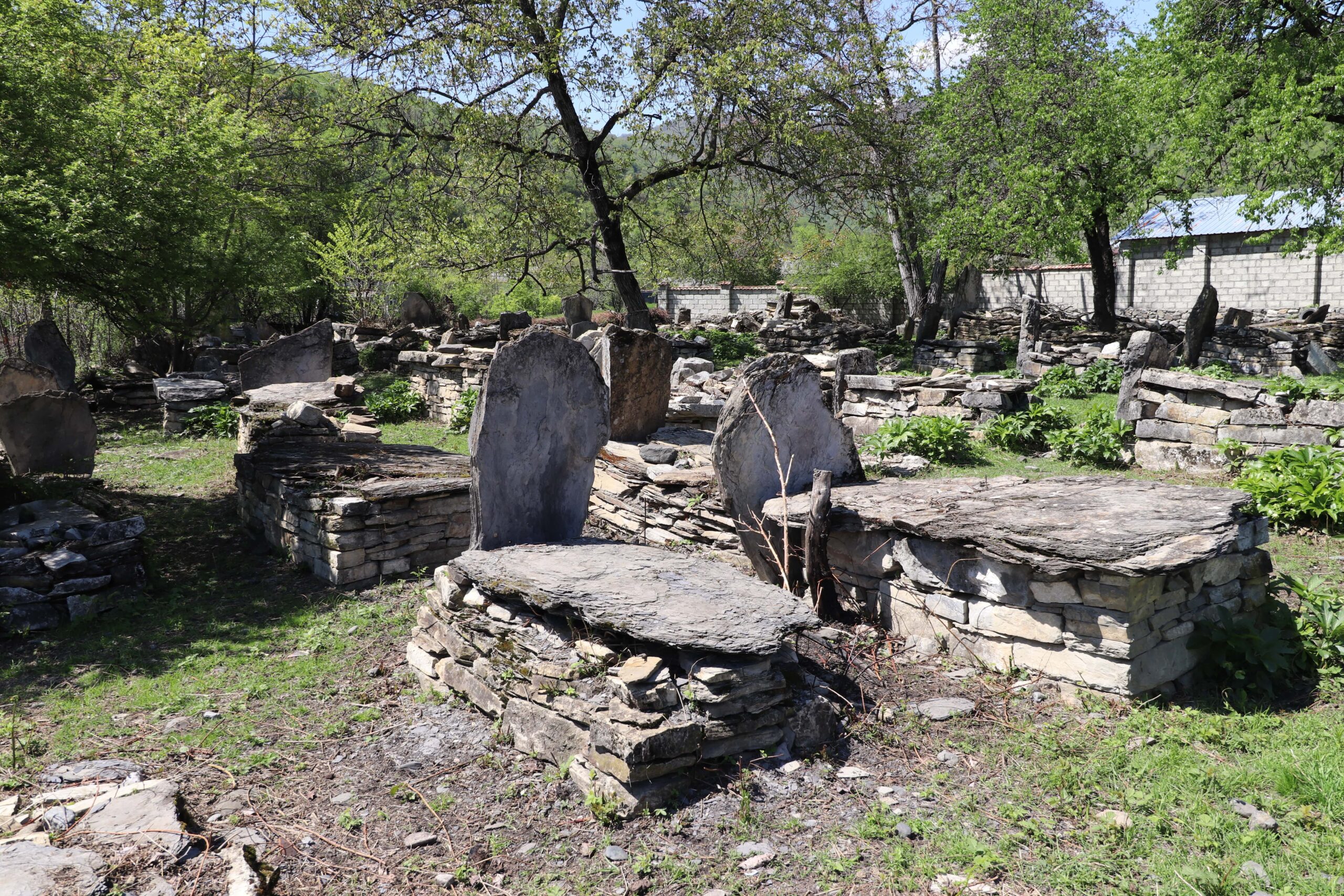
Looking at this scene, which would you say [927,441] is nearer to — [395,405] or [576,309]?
[395,405]

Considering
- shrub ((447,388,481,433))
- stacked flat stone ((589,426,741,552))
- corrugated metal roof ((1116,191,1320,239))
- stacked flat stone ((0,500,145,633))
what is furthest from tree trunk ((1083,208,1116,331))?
stacked flat stone ((0,500,145,633))

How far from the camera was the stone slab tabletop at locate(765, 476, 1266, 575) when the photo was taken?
3.83 meters

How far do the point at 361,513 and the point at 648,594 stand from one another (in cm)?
315

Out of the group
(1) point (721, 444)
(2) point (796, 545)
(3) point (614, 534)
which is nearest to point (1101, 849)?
(2) point (796, 545)

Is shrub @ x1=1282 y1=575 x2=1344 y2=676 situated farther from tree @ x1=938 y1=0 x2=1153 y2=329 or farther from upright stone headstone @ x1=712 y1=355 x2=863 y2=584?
tree @ x1=938 y1=0 x2=1153 y2=329

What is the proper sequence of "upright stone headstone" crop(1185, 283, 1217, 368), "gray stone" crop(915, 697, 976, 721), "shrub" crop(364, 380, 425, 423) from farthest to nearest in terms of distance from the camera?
"upright stone headstone" crop(1185, 283, 1217, 368), "shrub" crop(364, 380, 425, 423), "gray stone" crop(915, 697, 976, 721)

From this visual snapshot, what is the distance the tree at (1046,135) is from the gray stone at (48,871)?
17.5m

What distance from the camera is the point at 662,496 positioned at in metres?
7.00

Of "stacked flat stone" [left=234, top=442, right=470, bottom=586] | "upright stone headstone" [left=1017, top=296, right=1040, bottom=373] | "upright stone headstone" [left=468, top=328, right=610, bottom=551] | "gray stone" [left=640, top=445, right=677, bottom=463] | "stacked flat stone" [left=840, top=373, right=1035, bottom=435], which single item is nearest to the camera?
"upright stone headstone" [left=468, top=328, right=610, bottom=551]

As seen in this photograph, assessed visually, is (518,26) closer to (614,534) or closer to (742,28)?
→ (742,28)

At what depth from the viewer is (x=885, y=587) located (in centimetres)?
502

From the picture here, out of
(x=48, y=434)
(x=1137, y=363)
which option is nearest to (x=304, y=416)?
(x=48, y=434)

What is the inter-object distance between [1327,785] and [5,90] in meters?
11.9

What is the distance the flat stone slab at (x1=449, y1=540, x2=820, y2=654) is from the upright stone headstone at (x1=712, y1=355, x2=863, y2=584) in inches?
30.8
